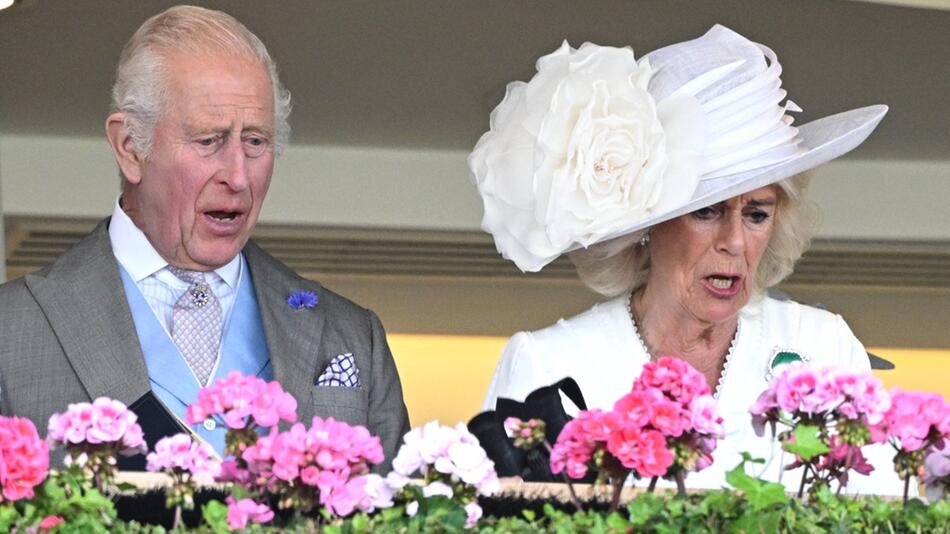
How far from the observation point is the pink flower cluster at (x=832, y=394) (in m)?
1.68

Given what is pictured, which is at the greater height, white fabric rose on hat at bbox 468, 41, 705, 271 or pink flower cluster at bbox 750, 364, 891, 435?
white fabric rose on hat at bbox 468, 41, 705, 271

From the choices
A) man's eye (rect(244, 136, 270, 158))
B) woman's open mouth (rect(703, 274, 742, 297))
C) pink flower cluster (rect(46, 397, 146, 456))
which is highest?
man's eye (rect(244, 136, 270, 158))

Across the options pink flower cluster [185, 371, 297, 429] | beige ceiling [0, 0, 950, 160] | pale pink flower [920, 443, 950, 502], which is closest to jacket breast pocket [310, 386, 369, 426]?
pink flower cluster [185, 371, 297, 429]

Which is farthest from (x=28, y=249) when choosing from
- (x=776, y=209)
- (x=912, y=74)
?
(x=776, y=209)

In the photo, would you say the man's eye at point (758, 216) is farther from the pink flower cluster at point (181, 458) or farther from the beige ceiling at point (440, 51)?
the beige ceiling at point (440, 51)

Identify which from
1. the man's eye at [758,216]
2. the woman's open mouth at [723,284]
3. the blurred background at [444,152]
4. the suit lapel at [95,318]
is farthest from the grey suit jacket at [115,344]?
the blurred background at [444,152]

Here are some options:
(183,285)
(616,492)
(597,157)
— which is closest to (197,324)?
(183,285)

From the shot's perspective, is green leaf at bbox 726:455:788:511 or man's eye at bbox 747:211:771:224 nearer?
green leaf at bbox 726:455:788:511

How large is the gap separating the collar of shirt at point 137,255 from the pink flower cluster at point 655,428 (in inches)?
41.6

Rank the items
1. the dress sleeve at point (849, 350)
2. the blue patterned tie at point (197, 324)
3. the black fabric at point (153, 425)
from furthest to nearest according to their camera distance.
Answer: the dress sleeve at point (849, 350)
the blue patterned tie at point (197, 324)
the black fabric at point (153, 425)

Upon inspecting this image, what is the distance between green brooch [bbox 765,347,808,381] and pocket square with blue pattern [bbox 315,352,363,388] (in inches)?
26.6

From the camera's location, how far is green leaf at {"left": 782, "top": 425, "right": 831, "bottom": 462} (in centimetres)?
164

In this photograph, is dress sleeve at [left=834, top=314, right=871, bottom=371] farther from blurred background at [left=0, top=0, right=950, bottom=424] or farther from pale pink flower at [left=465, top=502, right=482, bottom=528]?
blurred background at [left=0, top=0, right=950, bottom=424]

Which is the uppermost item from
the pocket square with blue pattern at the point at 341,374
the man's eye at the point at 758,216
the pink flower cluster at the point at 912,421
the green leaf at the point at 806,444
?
the man's eye at the point at 758,216
